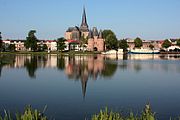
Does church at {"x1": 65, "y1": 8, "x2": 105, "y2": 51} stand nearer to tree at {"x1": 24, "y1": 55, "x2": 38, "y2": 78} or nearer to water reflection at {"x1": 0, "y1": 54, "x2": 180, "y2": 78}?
water reflection at {"x1": 0, "y1": 54, "x2": 180, "y2": 78}

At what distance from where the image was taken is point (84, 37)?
13950 centimetres

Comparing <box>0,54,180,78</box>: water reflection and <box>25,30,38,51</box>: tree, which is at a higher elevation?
<box>25,30,38,51</box>: tree

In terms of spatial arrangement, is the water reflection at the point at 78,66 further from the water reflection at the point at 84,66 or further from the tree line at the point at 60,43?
the tree line at the point at 60,43

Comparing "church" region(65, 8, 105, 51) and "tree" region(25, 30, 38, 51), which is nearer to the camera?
"tree" region(25, 30, 38, 51)

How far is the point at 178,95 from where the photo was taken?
1912cm

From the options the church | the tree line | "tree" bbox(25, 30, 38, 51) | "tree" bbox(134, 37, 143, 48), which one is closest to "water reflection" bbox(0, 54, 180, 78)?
the tree line

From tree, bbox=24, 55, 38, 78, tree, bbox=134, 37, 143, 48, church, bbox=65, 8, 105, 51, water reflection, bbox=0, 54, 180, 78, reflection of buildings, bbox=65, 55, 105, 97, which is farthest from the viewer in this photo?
tree, bbox=134, 37, 143, 48

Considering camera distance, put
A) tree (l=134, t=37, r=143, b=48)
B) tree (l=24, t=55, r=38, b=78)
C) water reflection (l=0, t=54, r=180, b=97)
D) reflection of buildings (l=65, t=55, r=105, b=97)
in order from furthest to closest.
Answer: tree (l=134, t=37, r=143, b=48)
tree (l=24, t=55, r=38, b=78)
water reflection (l=0, t=54, r=180, b=97)
reflection of buildings (l=65, t=55, r=105, b=97)

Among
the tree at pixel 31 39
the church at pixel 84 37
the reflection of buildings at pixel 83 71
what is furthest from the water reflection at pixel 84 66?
the church at pixel 84 37

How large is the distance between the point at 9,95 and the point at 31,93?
1.48 m

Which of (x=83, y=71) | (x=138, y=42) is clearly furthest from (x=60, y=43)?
(x=83, y=71)

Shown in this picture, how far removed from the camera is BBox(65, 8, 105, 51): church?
118250 millimetres

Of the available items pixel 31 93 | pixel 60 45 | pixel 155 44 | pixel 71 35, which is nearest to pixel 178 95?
pixel 31 93

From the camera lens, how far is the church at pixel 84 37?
118250 mm
